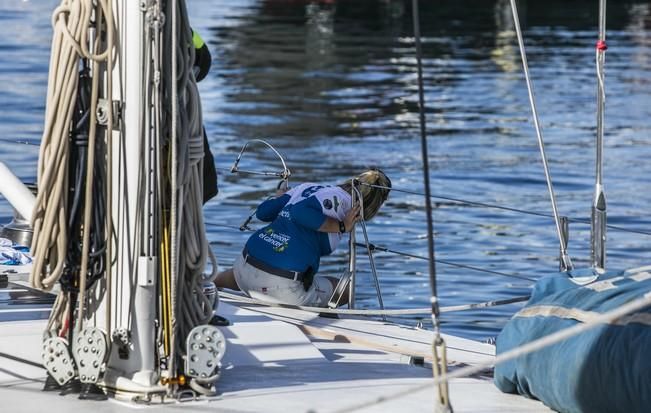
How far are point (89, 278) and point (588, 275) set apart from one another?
1.78 m

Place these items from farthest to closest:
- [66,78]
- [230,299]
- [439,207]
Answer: [439,207]
[230,299]
[66,78]

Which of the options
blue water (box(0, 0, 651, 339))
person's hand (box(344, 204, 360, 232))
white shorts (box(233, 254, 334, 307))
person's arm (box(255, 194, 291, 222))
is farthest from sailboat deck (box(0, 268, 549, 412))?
blue water (box(0, 0, 651, 339))

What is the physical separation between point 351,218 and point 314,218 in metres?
0.21

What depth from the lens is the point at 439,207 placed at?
13.7m

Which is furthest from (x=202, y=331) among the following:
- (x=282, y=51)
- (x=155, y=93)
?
(x=282, y=51)

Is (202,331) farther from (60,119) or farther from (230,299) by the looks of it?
(230,299)

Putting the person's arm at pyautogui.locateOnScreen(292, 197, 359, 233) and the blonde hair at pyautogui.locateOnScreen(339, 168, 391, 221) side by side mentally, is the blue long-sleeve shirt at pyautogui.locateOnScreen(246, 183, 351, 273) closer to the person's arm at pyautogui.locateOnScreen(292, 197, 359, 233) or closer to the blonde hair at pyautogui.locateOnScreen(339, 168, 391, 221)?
the person's arm at pyautogui.locateOnScreen(292, 197, 359, 233)

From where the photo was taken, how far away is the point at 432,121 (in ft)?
68.3

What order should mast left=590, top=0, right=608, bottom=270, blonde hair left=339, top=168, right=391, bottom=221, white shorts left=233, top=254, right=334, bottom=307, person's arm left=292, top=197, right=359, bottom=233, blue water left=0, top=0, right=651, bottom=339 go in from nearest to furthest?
mast left=590, top=0, right=608, bottom=270, person's arm left=292, top=197, right=359, bottom=233, white shorts left=233, top=254, right=334, bottom=307, blonde hair left=339, top=168, right=391, bottom=221, blue water left=0, top=0, right=651, bottom=339

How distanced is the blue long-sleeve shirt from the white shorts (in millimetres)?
71

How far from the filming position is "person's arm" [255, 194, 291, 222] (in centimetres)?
658

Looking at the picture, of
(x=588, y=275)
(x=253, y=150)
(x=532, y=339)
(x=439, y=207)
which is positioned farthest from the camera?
(x=253, y=150)

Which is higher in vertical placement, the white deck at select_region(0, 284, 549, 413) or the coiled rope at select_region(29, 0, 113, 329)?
the coiled rope at select_region(29, 0, 113, 329)

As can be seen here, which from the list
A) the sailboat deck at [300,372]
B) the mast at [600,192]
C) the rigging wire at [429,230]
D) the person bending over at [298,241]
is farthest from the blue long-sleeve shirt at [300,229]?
the rigging wire at [429,230]
